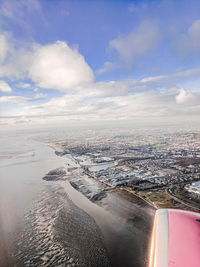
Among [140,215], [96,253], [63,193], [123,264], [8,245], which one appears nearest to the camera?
[123,264]

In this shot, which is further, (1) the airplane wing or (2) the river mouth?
(2) the river mouth

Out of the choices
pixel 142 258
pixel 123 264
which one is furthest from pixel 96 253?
pixel 142 258

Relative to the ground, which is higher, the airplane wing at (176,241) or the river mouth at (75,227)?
the airplane wing at (176,241)

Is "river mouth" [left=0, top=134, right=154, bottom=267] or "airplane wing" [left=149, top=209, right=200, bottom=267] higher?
"airplane wing" [left=149, top=209, right=200, bottom=267]

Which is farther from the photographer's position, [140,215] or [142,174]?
[142,174]

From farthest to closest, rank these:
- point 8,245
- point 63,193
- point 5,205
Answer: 1. point 63,193
2. point 5,205
3. point 8,245

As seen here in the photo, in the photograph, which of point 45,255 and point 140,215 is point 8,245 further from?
point 140,215

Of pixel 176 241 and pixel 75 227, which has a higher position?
pixel 176 241

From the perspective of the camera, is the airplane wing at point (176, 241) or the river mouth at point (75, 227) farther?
the river mouth at point (75, 227)

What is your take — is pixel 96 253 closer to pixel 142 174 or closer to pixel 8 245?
pixel 8 245

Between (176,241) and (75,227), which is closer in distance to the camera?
(176,241)

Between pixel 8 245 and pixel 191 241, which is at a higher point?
pixel 191 241
